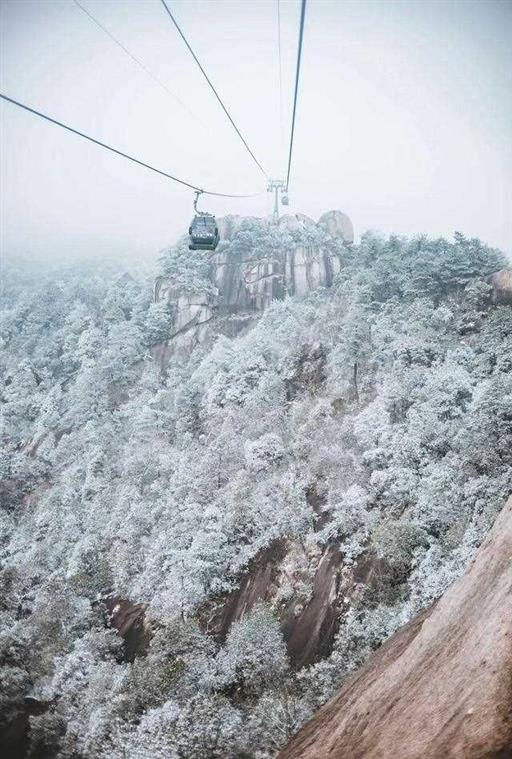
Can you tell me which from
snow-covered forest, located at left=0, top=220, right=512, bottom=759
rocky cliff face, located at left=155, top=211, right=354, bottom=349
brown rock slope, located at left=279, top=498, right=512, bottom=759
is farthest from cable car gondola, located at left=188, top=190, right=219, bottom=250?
rocky cliff face, located at left=155, top=211, right=354, bottom=349

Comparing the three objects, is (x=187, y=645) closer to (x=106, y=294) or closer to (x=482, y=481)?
(x=482, y=481)

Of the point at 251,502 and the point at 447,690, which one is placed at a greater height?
the point at 447,690

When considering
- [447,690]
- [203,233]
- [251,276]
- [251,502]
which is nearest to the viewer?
[447,690]

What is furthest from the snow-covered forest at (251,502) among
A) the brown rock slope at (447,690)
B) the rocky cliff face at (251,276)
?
the brown rock slope at (447,690)

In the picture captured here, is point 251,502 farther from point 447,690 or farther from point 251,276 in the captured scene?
point 251,276

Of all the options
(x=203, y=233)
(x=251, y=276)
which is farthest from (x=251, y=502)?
(x=251, y=276)

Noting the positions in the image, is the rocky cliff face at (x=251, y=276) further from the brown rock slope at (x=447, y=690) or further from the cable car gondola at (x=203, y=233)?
the brown rock slope at (x=447, y=690)
